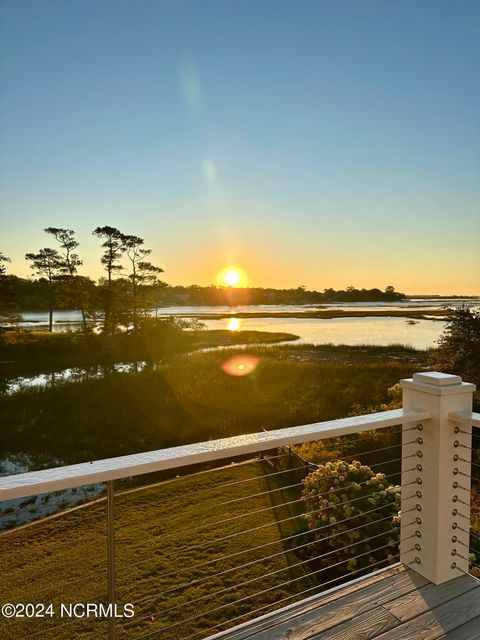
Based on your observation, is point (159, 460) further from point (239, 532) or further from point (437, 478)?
point (437, 478)

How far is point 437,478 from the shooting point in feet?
5.75

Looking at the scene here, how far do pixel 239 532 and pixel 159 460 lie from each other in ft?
3.43

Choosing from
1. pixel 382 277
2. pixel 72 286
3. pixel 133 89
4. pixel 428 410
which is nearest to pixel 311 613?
pixel 428 410

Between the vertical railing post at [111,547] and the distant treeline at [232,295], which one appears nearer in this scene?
the vertical railing post at [111,547]

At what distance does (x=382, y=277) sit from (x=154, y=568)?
27.6 metres

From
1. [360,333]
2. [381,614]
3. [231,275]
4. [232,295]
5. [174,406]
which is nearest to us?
[381,614]

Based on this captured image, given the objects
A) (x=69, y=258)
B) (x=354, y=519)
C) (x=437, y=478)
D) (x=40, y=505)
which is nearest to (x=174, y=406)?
(x=40, y=505)

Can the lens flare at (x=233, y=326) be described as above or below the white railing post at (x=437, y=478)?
below

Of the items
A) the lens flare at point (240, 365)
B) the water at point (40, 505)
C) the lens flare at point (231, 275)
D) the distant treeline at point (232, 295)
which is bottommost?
the water at point (40, 505)

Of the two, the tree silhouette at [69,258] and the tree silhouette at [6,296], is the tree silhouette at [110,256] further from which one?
the tree silhouette at [6,296]

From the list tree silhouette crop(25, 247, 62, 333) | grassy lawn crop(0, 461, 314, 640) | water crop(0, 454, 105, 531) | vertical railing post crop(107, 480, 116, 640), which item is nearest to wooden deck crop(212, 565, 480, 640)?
vertical railing post crop(107, 480, 116, 640)

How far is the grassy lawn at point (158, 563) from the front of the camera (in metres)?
3.43

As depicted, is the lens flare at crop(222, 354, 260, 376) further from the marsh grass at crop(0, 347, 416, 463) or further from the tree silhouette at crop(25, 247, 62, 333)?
the tree silhouette at crop(25, 247, 62, 333)

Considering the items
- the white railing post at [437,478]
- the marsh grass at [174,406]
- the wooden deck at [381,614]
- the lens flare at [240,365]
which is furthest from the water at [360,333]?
the wooden deck at [381,614]
